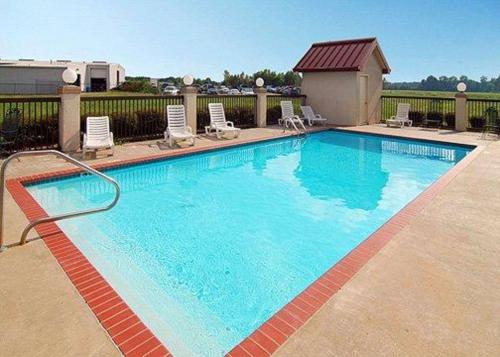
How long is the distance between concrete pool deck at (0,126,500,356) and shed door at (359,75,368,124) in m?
13.5

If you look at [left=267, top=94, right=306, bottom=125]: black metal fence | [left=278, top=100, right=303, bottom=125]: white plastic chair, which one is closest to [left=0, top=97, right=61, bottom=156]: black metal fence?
[left=278, top=100, right=303, bottom=125]: white plastic chair

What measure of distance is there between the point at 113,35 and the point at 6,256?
18.2 meters

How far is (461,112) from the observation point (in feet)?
52.0

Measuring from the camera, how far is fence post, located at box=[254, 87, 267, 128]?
1605 centimetres

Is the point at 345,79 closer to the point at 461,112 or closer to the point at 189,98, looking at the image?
the point at 461,112

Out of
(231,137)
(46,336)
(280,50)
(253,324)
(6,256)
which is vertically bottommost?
(253,324)

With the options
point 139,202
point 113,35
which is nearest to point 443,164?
point 139,202

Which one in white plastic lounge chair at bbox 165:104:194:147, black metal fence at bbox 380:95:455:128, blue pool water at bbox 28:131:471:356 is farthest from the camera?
black metal fence at bbox 380:95:455:128

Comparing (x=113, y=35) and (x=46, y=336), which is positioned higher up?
(x=113, y=35)

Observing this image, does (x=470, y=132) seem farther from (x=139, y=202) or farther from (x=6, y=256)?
(x=6, y=256)

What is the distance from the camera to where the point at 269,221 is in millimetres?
6148

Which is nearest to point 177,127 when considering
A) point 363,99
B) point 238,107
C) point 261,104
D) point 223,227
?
point 238,107

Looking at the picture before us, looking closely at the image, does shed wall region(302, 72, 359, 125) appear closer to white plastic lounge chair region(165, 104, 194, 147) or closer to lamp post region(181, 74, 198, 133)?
lamp post region(181, 74, 198, 133)

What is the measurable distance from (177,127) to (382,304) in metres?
9.91
